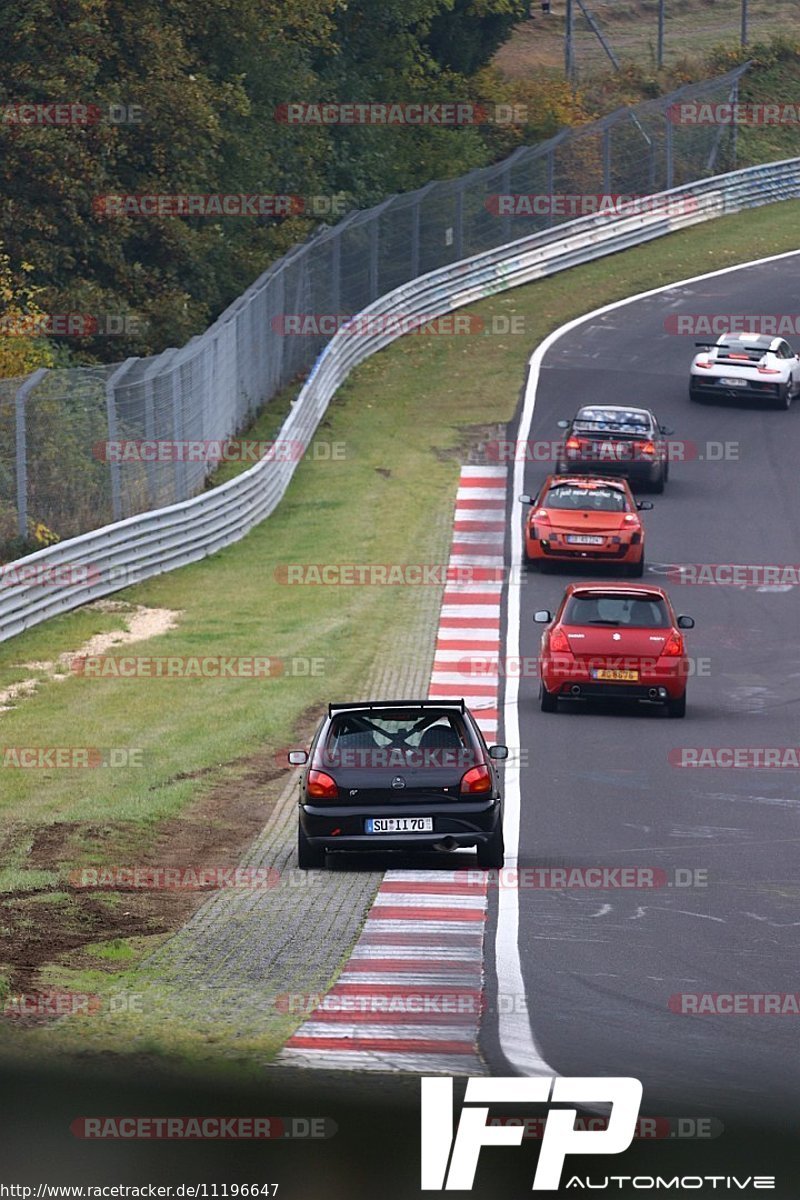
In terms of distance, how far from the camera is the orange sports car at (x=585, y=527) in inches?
1220

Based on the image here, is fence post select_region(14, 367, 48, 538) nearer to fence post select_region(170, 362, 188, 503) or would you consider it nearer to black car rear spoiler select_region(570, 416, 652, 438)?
fence post select_region(170, 362, 188, 503)

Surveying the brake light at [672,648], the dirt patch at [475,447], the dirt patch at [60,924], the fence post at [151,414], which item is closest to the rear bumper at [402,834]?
the dirt patch at [60,924]

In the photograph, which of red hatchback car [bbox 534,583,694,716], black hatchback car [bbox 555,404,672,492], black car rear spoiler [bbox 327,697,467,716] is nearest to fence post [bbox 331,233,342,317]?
black hatchback car [bbox 555,404,672,492]

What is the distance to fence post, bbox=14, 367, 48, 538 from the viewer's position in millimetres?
26375

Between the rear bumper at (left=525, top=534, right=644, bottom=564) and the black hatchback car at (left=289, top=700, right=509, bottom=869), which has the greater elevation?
the black hatchback car at (left=289, top=700, right=509, bottom=869)

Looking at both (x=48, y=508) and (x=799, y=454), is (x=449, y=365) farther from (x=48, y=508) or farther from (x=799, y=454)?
(x=48, y=508)

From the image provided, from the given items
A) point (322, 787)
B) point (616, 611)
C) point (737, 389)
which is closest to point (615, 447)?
point (737, 389)

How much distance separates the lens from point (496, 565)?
3241cm

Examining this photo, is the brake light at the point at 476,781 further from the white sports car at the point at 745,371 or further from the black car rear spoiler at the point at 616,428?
the white sports car at the point at 745,371

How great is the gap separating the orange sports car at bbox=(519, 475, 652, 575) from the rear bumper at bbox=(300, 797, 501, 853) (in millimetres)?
15409

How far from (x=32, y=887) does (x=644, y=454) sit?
23.1 meters

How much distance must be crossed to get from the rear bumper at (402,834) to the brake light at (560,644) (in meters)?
7.30

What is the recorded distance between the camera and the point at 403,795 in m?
15.9

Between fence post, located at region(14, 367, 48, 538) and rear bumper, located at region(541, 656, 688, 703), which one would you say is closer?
rear bumper, located at region(541, 656, 688, 703)
